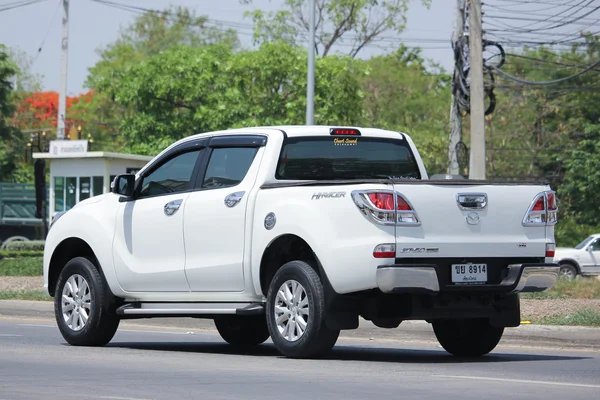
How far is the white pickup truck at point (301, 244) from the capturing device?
9.73 meters

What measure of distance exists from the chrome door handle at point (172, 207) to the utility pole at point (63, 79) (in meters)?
34.4

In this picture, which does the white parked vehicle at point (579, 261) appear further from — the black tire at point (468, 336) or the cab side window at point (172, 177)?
the cab side window at point (172, 177)

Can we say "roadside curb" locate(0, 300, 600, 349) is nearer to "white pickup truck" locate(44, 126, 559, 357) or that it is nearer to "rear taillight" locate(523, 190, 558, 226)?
"white pickup truck" locate(44, 126, 559, 357)

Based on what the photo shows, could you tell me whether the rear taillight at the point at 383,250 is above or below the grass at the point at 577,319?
above

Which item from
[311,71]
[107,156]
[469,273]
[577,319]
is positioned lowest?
[577,319]

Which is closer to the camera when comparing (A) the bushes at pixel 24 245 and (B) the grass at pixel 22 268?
(B) the grass at pixel 22 268

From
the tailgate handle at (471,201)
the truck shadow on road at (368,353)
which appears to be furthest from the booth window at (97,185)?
the tailgate handle at (471,201)

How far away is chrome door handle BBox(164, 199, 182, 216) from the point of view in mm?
11344

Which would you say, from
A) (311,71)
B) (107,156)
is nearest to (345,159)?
(311,71)

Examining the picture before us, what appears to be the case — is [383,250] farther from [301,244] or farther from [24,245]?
[24,245]

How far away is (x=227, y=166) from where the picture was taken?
36.7ft

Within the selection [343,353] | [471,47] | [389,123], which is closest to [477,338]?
[343,353]

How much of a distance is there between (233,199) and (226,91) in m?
37.5

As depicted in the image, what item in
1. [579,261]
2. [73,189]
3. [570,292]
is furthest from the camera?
[73,189]
